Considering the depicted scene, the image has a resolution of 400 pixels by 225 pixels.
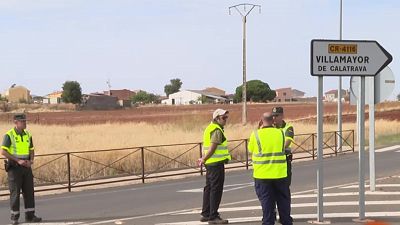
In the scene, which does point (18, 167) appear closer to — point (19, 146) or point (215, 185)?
point (19, 146)

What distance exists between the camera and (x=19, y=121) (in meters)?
10.0

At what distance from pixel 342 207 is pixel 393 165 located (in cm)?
970

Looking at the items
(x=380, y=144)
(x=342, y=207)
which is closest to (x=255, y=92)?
(x=380, y=144)

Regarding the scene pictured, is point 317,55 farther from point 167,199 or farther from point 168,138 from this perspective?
point 168,138

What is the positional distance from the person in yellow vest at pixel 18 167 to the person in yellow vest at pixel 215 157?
313 cm

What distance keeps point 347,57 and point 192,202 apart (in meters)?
4.88

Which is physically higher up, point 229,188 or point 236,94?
point 236,94

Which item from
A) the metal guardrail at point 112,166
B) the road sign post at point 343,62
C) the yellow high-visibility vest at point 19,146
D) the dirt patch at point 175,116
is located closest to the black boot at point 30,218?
the yellow high-visibility vest at point 19,146

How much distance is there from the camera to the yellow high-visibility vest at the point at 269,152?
24.8 feet

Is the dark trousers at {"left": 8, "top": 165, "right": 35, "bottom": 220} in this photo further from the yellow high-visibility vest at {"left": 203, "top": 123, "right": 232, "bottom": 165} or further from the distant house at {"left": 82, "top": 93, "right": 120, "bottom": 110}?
the distant house at {"left": 82, "top": 93, "right": 120, "bottom": 110}

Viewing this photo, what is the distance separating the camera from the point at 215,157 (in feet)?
29.7

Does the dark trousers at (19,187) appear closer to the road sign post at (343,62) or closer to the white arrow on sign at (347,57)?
the road sign post at (343,62)

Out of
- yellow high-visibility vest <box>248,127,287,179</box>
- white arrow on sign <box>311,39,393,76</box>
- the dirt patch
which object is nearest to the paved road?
yellow high-visibility vest <box>248,127,287,179</box>

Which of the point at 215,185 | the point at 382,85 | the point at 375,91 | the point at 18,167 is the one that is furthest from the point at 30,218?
the point at 382,85
